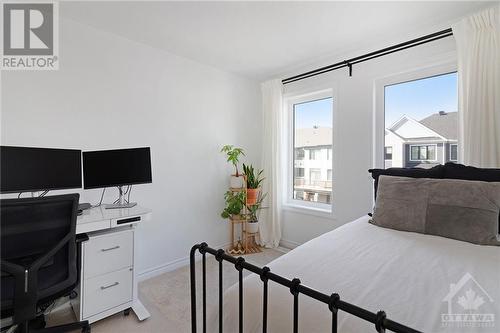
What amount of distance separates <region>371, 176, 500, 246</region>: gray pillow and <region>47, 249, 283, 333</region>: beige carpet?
1423mm

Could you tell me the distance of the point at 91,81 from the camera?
2.18 meters

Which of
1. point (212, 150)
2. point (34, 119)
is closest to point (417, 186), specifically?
point (212, 150)

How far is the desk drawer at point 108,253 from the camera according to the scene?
5.64ft

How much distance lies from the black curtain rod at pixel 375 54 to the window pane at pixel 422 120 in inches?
13.6

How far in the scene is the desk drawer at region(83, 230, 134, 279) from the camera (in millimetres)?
1720

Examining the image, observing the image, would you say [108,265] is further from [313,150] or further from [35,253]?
[313,150]

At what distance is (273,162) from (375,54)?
1725 millimetres

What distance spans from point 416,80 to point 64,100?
3.32 meters

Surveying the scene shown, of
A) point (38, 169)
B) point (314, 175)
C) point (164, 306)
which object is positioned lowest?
point (164, 306)

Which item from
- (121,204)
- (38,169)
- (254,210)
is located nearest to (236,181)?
(254,210)

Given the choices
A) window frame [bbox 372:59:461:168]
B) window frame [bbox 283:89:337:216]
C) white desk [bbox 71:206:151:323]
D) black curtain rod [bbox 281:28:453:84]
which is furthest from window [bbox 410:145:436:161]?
white desk [bbox 71:206:151:323]

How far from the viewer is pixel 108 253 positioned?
5.93 ft

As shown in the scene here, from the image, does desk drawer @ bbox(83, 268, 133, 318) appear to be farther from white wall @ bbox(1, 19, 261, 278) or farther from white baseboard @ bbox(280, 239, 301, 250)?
white baseboard @ bbox(280, 239, 301, 250)

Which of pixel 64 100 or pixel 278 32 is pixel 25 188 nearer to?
pixel 64 100
